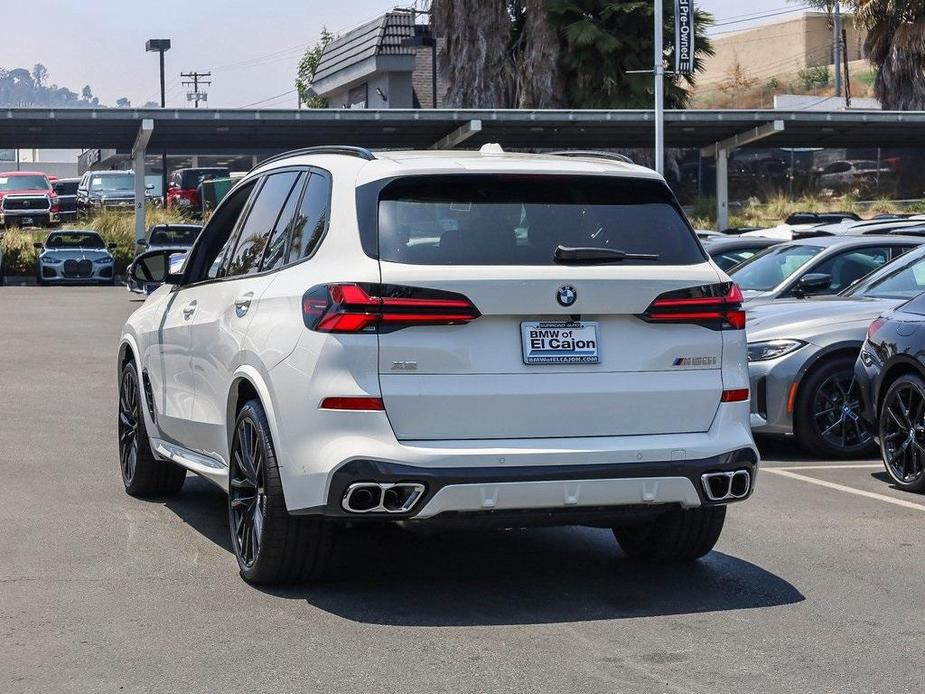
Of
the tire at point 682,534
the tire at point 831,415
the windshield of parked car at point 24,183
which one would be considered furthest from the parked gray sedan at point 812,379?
the windshield of parked car at point 24,183

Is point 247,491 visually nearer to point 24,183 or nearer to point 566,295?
point 566,295

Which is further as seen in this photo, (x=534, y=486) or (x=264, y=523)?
(x=264, y=523)

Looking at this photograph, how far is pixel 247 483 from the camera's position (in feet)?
21.3

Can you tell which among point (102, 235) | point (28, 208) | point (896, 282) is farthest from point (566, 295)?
point (28, 208)

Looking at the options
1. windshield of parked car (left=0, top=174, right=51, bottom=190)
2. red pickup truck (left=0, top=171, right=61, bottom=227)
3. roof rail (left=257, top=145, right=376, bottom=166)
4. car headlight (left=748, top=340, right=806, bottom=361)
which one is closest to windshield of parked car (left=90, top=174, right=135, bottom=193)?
red pickup truck (left=0, top=171, right=61, bottom=227)

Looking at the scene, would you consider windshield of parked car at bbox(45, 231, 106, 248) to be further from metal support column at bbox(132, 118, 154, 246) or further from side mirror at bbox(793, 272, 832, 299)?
side mirror at bbox(793, 272, 832, 299)

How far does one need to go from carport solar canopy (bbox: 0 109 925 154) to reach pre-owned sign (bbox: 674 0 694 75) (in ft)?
17.9

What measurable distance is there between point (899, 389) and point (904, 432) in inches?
10.5

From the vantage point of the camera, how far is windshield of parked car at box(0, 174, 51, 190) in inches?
2079

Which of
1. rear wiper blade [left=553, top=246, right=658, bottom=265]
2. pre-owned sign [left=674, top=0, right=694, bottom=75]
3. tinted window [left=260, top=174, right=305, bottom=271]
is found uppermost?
pre-owned sign [left=674, top=0, right=694, bottom=75]

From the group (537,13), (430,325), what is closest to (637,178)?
(430,325)

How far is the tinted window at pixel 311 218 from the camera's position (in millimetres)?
6246

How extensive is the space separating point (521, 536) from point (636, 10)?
39178 millimetres

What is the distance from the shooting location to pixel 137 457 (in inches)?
341
